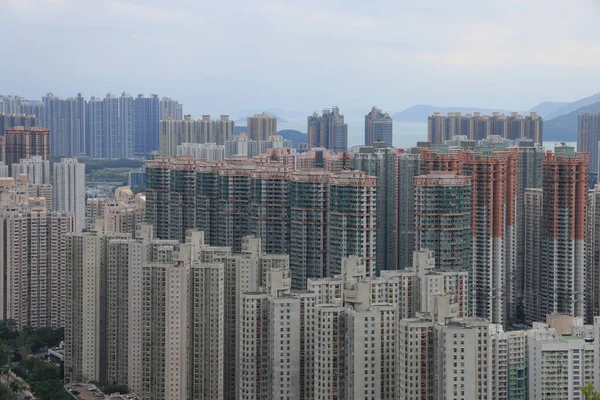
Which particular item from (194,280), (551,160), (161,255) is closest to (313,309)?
(194,280)

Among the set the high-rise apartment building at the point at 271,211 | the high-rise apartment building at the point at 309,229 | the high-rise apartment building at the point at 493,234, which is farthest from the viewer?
the high-rise apartment building at the point at 271,211

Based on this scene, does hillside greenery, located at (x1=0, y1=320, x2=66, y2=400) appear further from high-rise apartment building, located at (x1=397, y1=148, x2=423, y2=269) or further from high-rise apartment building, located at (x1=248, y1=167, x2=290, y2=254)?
high-rise apartment building, located at (x1=397, y1=148, x2=423, y2=269)

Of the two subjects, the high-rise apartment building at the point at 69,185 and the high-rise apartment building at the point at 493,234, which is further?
the high-rise apartment building at the point at 69,185

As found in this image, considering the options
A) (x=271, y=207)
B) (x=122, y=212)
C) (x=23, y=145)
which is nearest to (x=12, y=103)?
(x=23, y=145)

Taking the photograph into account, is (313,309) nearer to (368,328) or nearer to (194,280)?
(368,328)

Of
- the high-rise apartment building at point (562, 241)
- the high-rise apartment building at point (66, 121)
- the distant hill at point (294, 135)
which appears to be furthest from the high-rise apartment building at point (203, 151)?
the high-rise apartment building at point (562, 241)

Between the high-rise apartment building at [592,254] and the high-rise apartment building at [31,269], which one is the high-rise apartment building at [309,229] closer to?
the high-rise apartment building at [31,269]
